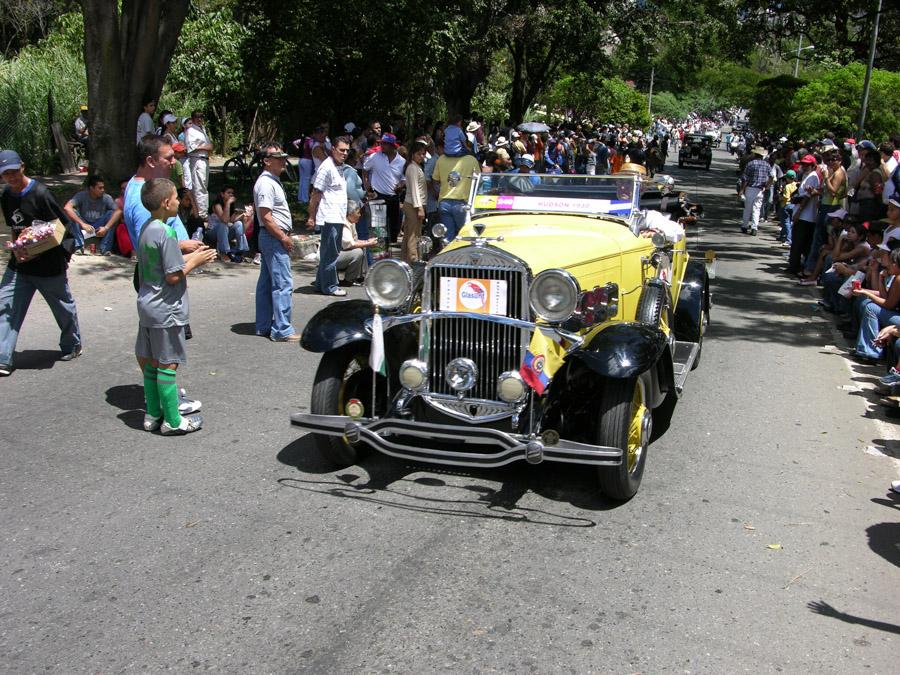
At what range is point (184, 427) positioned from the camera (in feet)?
19.7

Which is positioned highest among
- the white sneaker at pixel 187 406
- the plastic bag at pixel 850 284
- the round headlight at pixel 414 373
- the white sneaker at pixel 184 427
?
the round headlight at pixel 414 373

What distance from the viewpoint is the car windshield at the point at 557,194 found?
6820 millimetres

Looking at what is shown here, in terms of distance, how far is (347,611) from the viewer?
12.8ft

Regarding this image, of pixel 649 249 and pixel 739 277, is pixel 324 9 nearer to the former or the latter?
pixel 739 277

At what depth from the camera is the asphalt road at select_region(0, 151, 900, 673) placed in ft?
12.0

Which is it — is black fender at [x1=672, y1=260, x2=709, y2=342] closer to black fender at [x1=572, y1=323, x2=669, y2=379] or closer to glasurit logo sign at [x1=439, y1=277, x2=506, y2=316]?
black fender at [x1=572, y1=323, x2=669, y2=379]

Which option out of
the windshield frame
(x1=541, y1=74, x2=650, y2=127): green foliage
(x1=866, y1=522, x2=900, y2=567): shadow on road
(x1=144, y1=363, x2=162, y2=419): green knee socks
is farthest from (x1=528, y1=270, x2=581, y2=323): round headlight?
(x1=541, y1=74, x2=650, y2=127): green foliage

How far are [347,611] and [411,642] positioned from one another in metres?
0.38

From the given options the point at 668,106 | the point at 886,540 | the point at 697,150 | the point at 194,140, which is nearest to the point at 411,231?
the point at 194,140

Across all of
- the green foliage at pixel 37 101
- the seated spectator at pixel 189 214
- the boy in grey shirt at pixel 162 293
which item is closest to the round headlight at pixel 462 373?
the boy in grey shirt at pixel 162 293

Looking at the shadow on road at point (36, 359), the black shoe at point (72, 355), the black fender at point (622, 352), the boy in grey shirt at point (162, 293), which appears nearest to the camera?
the black fender at point (622, 352)

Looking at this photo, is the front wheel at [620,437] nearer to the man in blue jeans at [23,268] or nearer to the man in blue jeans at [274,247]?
the man in blue jeans at [274,247]

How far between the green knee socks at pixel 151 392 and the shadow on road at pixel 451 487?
1.01m

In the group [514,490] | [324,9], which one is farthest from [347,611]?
[324,9]
